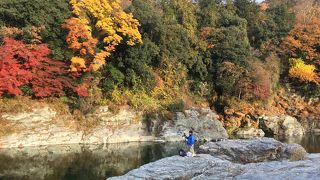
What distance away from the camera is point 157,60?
39062mm

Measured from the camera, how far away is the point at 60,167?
72.6 feet

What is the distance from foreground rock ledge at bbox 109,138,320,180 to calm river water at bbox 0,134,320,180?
28.2 ft

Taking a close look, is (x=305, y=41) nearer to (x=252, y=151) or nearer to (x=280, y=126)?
(x=280, y=126)

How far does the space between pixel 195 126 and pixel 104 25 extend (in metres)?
12.0

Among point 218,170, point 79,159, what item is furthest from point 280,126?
point 218,170

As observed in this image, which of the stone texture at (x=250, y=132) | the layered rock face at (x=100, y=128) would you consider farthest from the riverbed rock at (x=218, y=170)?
the stone texture at (x=250, y=132)

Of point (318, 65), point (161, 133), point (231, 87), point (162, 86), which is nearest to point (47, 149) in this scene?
point (161, 133)

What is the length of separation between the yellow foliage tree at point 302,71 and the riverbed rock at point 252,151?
3203 cm

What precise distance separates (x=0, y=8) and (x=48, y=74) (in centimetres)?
655

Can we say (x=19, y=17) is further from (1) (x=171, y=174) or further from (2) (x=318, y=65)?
(2) (x=318, y=65)

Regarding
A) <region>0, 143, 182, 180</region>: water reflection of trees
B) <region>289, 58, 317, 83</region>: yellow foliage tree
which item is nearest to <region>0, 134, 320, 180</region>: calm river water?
<region>0, 143, 182, 180</region>: water reflection of trees

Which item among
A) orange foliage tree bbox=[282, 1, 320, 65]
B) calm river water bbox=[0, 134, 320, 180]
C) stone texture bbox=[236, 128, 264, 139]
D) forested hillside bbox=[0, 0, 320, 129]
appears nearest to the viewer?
calm river water bbox=[0, 134, 320, 180]

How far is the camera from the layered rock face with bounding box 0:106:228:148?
29.4 m

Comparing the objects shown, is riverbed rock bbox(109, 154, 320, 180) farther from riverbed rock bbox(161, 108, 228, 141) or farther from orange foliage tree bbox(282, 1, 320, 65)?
orange foliage tree bbox(282, 1, 320, 65)
